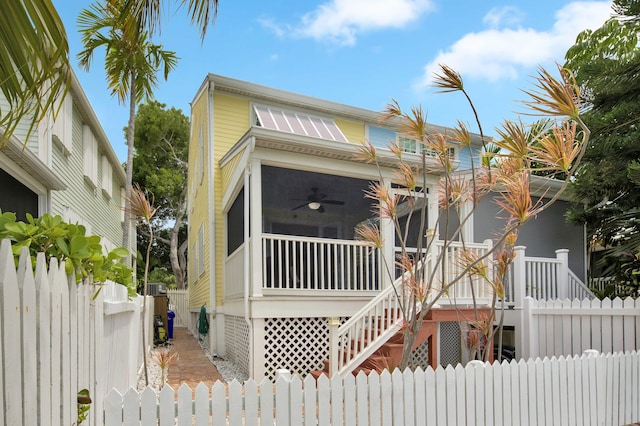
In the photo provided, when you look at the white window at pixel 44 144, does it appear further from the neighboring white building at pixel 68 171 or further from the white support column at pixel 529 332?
the white support column at pixel 529 332

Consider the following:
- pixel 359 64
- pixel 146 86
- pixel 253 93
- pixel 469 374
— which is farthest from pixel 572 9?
pixel 469 374

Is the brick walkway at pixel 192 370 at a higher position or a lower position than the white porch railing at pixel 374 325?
lower

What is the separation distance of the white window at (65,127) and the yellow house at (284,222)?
3234 mm

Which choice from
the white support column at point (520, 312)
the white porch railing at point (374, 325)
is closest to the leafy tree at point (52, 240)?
the white porch railing at point (374, 325)

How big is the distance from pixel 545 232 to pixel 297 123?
738 centimetres

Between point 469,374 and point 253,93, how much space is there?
34.2 feet

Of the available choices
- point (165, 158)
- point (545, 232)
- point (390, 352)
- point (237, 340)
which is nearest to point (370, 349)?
point (390, 352)

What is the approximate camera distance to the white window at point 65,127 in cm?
895

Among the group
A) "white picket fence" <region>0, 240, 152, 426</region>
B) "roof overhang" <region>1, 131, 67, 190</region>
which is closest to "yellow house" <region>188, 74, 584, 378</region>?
"roof overhang" <region>1, 131, 67, 190</region>

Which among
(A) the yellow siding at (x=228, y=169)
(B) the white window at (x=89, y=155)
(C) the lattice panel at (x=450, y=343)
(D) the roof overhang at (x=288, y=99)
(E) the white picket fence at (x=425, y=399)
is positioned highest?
(D) the roof overhang at (x=288, y=99)

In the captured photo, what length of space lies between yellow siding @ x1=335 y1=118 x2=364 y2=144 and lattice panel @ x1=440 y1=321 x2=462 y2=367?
260 inches

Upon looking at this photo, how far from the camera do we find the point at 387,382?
390 centimetres

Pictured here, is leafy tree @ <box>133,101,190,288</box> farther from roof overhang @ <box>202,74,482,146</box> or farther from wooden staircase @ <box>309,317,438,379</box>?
wooden staircase @ <box>309,317,438,379</box>

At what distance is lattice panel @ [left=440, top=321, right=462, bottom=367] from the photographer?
9.83 m
